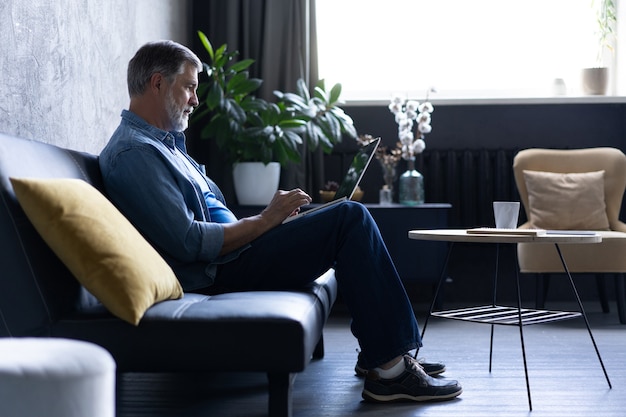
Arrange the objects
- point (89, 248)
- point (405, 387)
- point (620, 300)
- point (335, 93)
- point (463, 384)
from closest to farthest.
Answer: point (89, 248) → point (405, 387) → point (463, 384) → point (620, 300) → point (335, 93)

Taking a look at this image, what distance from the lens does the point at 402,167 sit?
5.01 meters

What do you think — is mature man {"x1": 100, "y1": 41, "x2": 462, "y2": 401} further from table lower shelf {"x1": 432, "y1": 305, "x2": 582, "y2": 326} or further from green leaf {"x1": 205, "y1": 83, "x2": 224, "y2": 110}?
green leaf {"x1": 205, "y1": 83, "x2": 224, "y2": 110}

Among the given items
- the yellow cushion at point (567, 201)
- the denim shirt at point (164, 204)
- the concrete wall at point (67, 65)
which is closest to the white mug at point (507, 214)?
the denim shirt at point (164, 204)

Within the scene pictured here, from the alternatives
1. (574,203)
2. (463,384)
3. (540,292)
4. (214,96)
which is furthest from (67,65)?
(574,203)

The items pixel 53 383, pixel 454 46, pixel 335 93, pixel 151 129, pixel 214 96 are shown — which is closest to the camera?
pixel 53 383

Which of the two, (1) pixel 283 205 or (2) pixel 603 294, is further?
(2) pixel 603 294

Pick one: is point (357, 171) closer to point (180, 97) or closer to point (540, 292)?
point (180, 97)

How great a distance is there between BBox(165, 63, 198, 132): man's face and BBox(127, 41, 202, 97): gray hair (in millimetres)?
22

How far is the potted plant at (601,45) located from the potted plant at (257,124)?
147cm

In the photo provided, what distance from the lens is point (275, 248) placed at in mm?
2381

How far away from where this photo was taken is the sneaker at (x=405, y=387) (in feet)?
7.66

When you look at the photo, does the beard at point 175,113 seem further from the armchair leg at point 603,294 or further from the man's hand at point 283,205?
the armchair leg at point 603,294

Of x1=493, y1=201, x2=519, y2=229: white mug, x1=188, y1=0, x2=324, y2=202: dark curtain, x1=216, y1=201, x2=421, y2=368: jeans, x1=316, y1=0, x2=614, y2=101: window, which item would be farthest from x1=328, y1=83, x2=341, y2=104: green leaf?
x1=216, y1=201, x2=421, y2=368: jeans

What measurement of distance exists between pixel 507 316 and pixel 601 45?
2.69 metres
